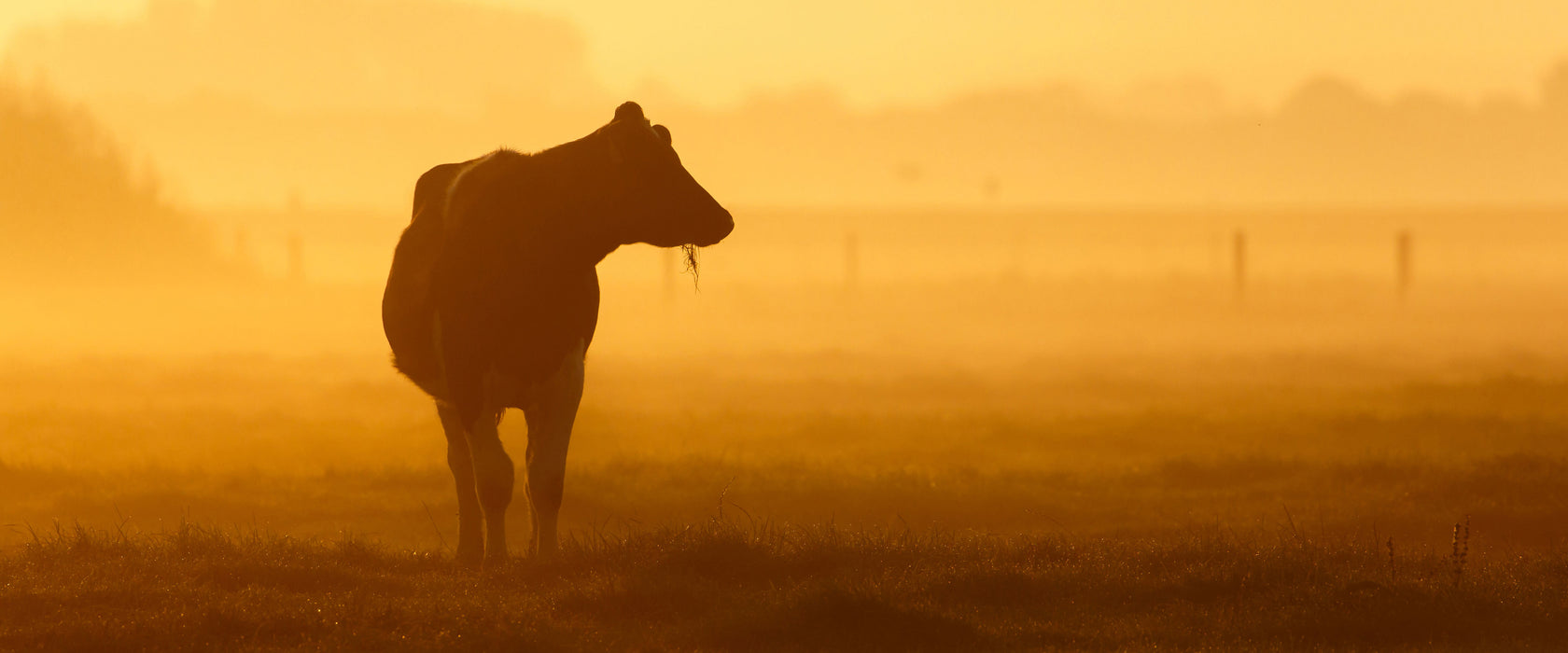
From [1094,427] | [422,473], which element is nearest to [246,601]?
[422,473]

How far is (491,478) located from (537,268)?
3.75 ft

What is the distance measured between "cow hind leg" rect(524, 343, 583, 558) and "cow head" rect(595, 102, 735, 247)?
86cm

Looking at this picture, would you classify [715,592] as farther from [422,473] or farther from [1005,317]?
[1005,317]

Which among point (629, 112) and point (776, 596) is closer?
point (776, 596)

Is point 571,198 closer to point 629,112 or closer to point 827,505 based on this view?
point 629,112

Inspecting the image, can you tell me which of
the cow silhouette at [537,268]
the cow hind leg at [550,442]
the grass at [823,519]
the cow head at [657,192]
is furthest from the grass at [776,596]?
the cow head at [657,192]

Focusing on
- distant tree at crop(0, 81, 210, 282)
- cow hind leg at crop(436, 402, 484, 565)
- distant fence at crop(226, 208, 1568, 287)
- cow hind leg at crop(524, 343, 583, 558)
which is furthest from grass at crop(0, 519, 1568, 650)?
distant fence at crop(226, 208, 1568, 287)

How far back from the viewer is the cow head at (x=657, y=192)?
30.0 ft

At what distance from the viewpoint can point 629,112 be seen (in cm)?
925

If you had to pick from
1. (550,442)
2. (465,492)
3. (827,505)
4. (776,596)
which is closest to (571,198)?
(550,442)

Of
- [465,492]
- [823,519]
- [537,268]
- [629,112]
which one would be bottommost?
[823,519]

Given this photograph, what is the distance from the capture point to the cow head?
360 inches

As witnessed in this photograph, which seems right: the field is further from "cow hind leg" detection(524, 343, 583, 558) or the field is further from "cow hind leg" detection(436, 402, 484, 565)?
"cow hind leg" detection(436, 402, 484, 565)

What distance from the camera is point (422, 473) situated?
1497 cm
